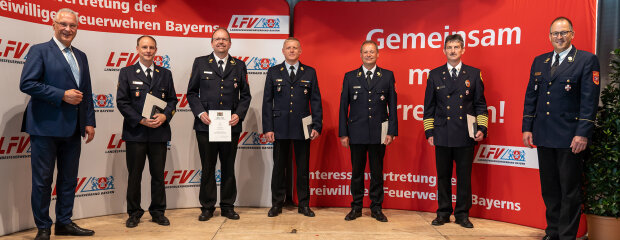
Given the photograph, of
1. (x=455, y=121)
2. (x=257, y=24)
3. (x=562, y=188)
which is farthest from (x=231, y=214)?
(x=562, y=188)

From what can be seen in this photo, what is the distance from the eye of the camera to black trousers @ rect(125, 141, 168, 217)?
4.12 metres

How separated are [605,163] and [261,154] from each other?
11.1ft

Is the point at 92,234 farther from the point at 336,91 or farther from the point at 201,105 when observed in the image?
the point at 336,91

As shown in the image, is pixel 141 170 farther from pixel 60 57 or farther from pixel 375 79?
pixel 375 79

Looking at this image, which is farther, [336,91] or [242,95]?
[336,91]

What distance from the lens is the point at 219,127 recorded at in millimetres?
4211

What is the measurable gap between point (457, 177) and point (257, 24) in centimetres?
279

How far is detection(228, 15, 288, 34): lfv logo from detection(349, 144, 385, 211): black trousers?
1.71 meters

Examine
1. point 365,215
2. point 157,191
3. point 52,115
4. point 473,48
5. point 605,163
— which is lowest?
point 365,215

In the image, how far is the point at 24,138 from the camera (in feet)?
12.9

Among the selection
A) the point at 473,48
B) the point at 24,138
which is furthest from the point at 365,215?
the point at 24,138

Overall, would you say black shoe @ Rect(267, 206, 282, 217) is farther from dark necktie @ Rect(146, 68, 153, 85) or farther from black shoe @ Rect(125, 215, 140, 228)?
dark necktie @ Rect(146, 68, 153, 85)

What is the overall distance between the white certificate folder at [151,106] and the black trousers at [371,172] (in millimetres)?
1948

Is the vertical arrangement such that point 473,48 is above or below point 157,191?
above
